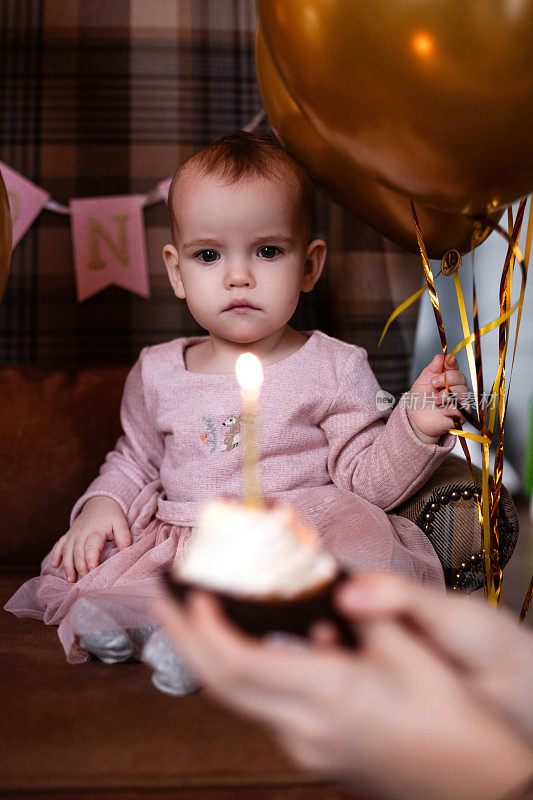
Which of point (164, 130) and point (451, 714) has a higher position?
point (164, 130)

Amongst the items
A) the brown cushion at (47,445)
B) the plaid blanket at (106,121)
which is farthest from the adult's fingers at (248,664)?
the plaid blanket at (106,121)

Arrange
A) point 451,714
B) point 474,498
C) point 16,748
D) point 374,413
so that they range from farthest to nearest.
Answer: point 374,413
point 474,498
point 16,748
point 451,714

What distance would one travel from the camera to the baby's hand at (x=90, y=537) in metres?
1.15

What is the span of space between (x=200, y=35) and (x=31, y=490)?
121 cm

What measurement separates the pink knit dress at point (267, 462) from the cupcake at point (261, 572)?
1.40 ft

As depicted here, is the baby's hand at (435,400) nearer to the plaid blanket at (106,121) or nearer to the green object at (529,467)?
the plaid blanket at (106,121)

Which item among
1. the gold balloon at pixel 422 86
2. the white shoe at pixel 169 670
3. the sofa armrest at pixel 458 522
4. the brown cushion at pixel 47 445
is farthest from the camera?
the brown cushion at pixel 47 445

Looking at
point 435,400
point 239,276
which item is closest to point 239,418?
point 239,276

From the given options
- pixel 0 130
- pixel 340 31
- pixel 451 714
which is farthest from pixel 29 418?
pixel 451 714

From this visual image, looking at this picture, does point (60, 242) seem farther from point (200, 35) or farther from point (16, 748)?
point (16, 748)

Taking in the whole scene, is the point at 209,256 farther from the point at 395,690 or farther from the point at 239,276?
the point at 395,690

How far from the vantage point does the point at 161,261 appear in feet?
5.95

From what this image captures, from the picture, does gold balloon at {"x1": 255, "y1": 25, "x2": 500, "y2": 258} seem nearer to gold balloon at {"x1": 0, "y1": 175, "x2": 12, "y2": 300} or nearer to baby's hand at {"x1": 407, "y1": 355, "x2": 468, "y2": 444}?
baby's hand at {"x1": 407, "y1": 355, "x2": 468, "y2": 444}

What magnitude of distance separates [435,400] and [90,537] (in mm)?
576
